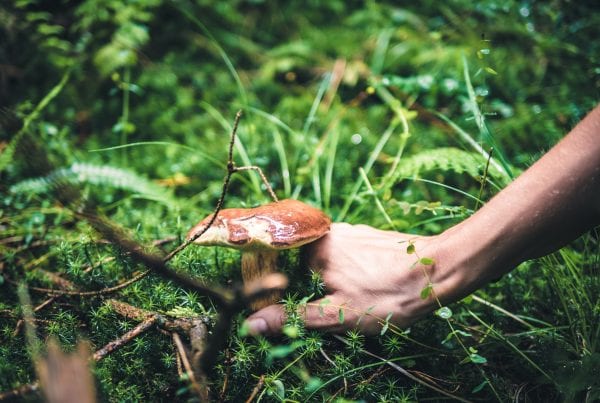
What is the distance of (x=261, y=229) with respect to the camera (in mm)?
1409

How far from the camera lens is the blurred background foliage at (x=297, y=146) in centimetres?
154

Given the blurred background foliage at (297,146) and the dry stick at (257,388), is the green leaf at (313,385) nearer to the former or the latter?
the blurred background foliage at (297,146)

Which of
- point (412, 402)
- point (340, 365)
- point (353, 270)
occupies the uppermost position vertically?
point (353, 270)

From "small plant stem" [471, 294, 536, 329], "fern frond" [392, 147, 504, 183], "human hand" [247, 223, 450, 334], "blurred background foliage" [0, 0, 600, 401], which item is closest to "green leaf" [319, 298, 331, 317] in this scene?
"human hand" [247, 223, 450, 334]

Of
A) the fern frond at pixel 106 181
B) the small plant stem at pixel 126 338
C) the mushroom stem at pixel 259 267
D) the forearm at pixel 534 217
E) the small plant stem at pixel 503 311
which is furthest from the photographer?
the fern frond at pixel 106 181

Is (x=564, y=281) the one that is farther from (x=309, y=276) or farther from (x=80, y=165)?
(x=80, y=165)

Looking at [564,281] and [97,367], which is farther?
[564,281]

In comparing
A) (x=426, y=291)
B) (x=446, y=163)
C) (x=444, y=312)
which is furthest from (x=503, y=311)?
(x=446, y=163)

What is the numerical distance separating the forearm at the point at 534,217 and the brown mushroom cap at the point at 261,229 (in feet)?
1.78

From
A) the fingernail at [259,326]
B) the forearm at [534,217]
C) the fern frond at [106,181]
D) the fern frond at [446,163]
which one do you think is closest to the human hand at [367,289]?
the fingernail at [259,326]

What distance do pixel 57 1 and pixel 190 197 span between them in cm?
233

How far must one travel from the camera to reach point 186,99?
3480mm

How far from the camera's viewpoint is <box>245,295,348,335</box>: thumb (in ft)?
5.01

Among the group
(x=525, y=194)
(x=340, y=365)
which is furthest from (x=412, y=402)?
(x=525, y=194)
